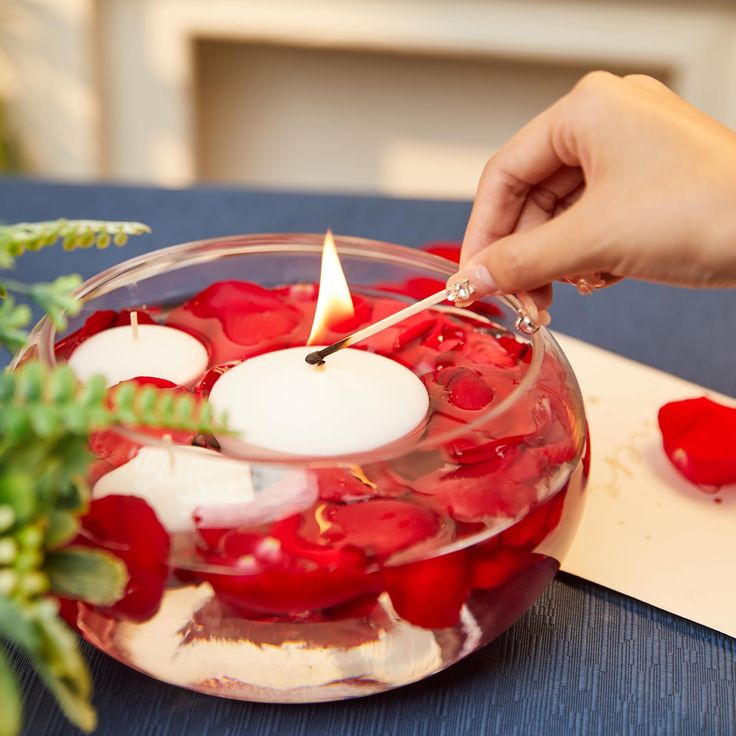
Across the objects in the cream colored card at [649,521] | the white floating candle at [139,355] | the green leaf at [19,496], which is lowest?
the cream colored card at [649,521]

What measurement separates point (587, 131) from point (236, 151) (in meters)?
1.90

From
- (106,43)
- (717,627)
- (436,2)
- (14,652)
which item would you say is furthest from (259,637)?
(106,43)

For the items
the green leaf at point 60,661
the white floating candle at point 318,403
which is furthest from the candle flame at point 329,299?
the green leaf at point 60,661

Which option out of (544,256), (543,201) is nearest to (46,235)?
(544,256)

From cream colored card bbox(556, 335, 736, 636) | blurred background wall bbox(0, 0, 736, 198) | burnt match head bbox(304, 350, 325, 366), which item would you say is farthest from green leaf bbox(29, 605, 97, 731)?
blurred background wall bbox(0, 0, 736, 198)

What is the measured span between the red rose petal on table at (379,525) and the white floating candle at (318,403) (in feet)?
0.12

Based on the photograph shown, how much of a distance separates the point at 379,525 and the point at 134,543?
0.10 m

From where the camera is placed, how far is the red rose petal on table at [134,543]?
383mm

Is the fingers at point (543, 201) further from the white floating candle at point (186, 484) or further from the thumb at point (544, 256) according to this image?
the white floating candle at point (186, 484)

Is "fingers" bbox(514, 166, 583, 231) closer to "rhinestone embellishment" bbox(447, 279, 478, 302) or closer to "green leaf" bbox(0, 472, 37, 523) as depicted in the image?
"rhinestone embellishment" bbox(447, 279, 478, 302)

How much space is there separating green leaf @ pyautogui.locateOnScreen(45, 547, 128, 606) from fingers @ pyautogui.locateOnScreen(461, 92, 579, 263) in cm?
33

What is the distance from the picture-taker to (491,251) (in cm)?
49

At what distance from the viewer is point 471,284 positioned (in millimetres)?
507

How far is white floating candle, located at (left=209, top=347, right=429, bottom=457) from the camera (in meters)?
0.43
